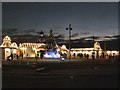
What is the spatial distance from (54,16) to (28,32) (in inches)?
26.0

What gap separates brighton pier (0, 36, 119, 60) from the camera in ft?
31.1

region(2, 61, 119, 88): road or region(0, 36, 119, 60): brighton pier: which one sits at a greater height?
region(0, 36, 119, 60): brighton pier

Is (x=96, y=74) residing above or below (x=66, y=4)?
below

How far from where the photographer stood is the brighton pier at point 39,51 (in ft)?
31.1

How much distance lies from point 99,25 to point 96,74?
1.07 metres

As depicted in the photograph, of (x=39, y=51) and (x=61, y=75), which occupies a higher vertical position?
(x=39, y=51)

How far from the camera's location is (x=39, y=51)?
9617 millimetres

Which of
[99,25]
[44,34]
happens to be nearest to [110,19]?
[99,25]

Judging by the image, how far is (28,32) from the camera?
375 inches

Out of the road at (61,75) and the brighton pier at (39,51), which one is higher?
the brighton pier at (39,51)

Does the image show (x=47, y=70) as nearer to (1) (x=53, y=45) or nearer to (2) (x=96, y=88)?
(1) (x=53, y=45)

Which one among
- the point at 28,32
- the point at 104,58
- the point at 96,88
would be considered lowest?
the point at 96,88

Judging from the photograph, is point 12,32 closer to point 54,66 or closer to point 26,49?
point 26,49

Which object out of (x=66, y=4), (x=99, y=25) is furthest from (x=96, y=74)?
(x=66, y=4)
